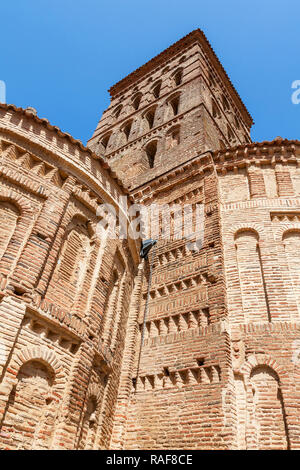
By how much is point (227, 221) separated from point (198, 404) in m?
4.37

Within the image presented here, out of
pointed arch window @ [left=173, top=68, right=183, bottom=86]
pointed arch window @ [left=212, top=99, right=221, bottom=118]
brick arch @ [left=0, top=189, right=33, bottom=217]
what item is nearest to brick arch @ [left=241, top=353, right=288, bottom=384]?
brick arch @ [left=0, top=189, right=33, bottom=217]

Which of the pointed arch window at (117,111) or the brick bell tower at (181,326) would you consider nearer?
the brick bell tower at (181,326)

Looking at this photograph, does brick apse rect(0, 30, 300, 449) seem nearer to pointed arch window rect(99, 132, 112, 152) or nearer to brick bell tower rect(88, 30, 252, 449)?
brick bell tower rect(88, 30, 252, 449)

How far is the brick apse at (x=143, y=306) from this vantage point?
19.4ft

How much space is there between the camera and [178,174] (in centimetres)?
1116

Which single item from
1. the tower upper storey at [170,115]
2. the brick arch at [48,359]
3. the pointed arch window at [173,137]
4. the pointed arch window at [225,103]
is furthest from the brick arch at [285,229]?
the pointed arch window at [225,103]

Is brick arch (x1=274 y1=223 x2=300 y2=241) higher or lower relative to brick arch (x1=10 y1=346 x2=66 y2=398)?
higher

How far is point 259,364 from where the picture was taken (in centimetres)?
660

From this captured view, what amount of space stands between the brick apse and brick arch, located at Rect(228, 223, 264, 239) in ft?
0.11

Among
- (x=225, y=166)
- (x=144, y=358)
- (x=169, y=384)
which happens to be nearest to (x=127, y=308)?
(x=144, y=358)

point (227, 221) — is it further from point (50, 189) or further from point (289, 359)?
point (50, 189)

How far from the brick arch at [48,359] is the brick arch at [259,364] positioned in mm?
3154

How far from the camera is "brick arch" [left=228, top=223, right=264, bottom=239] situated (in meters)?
8.62

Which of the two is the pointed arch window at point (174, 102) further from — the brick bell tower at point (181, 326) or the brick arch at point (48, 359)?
the brick arch at point (48, 359)
